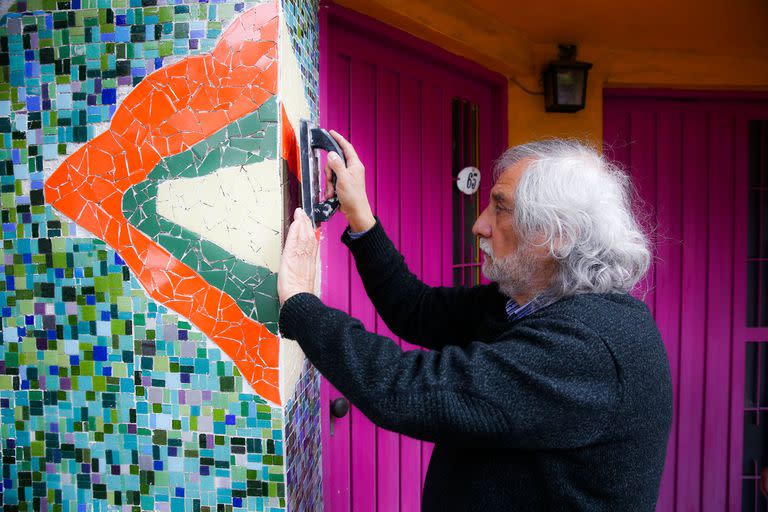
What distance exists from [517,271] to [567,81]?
5.81ft

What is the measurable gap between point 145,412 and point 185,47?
0.75m

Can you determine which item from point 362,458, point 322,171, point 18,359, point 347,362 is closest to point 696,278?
point 362,458

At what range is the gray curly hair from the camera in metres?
1.00

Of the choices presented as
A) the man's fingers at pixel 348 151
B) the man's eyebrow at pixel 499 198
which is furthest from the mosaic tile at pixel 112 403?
the man's eyebrow at pixel 499 198

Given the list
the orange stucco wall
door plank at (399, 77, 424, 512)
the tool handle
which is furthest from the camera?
the orange stucco wall

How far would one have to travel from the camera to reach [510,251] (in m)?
1.08

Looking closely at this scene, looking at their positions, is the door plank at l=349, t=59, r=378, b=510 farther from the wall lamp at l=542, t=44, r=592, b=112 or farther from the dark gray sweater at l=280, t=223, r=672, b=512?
the wall lamp at l=542, t=44, r=592, b=112

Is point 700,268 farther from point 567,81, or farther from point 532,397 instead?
point 532,397

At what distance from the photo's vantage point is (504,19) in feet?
7.68

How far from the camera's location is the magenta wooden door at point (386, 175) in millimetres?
1756

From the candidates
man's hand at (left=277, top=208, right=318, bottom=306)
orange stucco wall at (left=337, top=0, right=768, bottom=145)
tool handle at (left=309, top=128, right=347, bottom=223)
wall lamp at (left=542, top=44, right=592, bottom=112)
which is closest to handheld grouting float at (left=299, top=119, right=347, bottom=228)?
tool handle at (left=309, top=128, right=347, bottom=223)

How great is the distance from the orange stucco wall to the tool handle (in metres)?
0.98

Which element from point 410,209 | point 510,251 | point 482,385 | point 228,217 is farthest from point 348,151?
point 410,209

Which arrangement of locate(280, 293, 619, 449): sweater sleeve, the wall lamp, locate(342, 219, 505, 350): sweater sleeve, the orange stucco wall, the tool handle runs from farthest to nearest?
the wall lamp → the orange stucco wall → locate(342, 219, 505, 350): sweater sleeve → the tool handle → locate(280, 293, 619, 449): sweater sleeve
